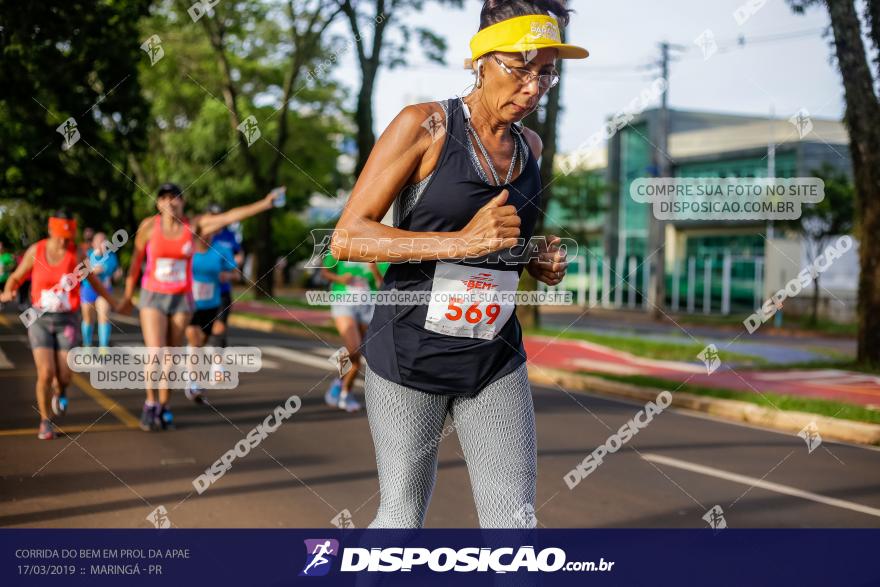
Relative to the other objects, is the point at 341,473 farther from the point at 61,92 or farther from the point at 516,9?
the point at 61,92

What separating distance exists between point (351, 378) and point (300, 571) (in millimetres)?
5405

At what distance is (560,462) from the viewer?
6.90m

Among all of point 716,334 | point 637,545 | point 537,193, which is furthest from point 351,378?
point 716,334

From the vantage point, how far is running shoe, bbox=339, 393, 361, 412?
918cm

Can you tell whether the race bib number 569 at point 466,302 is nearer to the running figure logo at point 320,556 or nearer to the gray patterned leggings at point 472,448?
the gray patterned leggings at point 472,448

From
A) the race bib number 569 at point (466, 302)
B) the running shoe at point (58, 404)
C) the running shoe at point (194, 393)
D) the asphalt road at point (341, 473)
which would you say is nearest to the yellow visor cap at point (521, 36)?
the race bib number 569 at point (466, 302)

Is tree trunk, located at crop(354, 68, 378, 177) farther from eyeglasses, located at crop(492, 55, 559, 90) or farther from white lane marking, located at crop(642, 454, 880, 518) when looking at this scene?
eyeglasses, located at crop(492, 55, 559, 90)

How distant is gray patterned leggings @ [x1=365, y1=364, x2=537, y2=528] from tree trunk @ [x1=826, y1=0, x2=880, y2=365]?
12052 millimetres

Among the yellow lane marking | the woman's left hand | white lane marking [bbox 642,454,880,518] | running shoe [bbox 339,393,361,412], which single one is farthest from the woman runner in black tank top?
running shoe [bbox 339,393,361,412]

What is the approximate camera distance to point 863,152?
13.2 metres

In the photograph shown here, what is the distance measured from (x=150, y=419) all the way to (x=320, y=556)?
182 inches

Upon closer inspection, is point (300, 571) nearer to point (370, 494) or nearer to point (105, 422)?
point (370, 494)

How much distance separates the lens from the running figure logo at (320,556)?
354 centimetres

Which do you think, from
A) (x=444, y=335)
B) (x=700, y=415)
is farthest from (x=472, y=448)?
(x=700, y=415)
